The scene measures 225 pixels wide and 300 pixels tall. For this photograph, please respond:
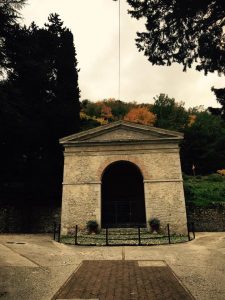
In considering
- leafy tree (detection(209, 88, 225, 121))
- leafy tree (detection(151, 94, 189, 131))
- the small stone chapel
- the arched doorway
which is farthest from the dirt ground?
leafy tree (detection(151, 94, 189, 131))

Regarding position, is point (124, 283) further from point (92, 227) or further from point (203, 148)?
point (203, 148)

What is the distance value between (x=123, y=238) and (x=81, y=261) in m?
5.46

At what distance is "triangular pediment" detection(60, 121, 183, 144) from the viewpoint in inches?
709

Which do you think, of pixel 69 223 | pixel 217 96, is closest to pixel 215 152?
pixel 69 223

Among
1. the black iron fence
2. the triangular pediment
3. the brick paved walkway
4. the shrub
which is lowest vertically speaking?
the brick paved walkway

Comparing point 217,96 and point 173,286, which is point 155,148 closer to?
point 217,96

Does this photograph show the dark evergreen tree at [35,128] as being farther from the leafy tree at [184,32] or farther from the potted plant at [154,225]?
the leafy tree at [184,32]

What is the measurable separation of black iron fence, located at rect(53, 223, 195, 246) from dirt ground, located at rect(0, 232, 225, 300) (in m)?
0.79

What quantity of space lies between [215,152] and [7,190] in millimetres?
27630

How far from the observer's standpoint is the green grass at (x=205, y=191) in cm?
2142

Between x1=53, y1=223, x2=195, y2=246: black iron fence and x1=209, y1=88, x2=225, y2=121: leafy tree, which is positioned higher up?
x1=209, y1=88, x2=225, y2=121: leafy tree

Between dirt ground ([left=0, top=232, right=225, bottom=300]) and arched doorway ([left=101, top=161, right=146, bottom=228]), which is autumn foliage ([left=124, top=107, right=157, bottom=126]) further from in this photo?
dirt ground ([left=0, top=232, right=225, bottom=300])

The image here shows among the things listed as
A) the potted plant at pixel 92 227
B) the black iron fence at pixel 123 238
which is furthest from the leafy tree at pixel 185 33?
the potted plant at pixel 92 227

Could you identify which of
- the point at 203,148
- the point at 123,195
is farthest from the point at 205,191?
the point at 203,148
